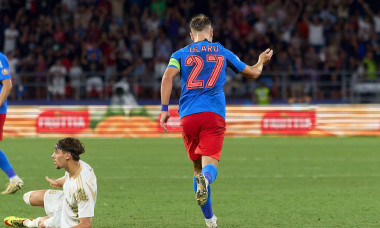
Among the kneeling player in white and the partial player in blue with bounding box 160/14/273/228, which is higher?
the partial player in blue with bounding box 160/14/273/228

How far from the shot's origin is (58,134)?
893 inches

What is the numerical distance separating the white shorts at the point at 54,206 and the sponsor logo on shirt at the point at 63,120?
15.7 meters

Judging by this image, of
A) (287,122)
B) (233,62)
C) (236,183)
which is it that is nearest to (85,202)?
(233,62)

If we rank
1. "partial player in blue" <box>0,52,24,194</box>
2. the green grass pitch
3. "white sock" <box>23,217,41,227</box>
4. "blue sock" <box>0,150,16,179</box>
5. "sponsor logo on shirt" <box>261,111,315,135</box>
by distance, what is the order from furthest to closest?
"sponsor logo on shirt" <box>261,111,315,135</box> → "blue sock" <box>0,150,16,179</box> → "partial player in blue" <box>0,52,24,194</box> → the green grass pitch → "white sock" <box>23,217,41,227</box>

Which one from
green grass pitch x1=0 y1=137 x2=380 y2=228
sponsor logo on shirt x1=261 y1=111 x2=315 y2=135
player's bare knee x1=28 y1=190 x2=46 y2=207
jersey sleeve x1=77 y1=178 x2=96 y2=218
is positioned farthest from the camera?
sponsor logo on shirt x1=261 y1=111 x2=315 y2=135

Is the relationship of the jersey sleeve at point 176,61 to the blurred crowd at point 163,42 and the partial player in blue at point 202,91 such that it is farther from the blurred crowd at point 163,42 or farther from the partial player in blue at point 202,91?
the blurred crowd at point 163,42

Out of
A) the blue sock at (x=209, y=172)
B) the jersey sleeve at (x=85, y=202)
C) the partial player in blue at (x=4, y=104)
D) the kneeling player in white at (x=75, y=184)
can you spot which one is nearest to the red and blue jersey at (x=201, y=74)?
the blue sock at (x=209, y=172)

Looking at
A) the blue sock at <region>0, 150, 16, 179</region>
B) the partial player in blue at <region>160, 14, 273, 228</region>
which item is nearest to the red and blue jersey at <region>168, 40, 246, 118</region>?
the partial player in blue at <region>160, 14, 273, 228</region>

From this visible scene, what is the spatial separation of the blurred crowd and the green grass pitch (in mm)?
5695

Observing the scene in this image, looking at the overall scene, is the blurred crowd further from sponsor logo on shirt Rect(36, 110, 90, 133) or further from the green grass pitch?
the green grass pitch

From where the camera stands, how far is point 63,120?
22875 millimetres

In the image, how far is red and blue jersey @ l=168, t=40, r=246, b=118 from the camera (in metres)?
7.45

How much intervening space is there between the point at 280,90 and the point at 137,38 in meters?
5.48

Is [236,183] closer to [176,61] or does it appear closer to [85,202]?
[176,61]
